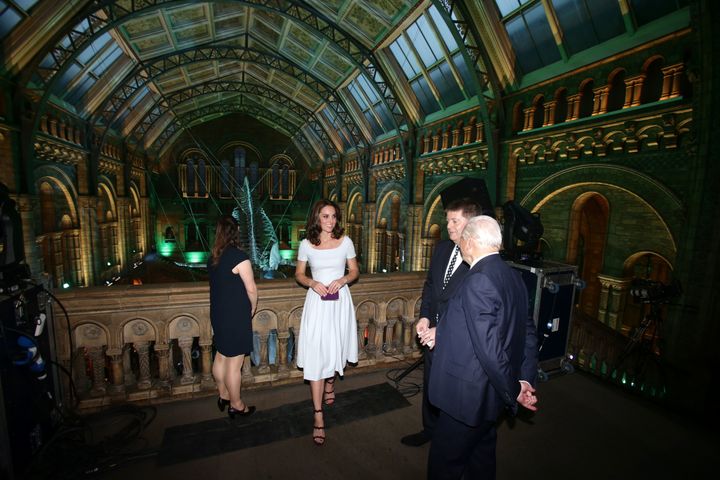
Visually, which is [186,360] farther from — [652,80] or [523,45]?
[523,45]

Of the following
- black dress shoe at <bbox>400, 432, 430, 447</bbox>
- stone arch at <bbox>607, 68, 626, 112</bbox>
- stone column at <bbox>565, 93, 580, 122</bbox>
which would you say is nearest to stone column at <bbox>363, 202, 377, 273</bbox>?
stone column at <bbox>565, 93, 580, 122</bbox>

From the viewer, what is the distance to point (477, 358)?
67.9 inches

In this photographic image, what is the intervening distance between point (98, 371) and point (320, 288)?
7.14 ft

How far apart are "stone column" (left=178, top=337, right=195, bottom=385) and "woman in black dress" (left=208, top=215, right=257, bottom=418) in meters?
0.50

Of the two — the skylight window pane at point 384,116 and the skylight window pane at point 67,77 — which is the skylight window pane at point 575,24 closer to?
the skylight window pane at point 384,116

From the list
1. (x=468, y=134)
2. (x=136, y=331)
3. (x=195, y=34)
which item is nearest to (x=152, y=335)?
(x=136, y=331)

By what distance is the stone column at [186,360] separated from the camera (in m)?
2.91

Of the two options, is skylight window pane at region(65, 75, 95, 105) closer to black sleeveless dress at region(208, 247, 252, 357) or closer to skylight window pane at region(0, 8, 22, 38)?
skylight window pane at region(0, 8, 22, 38)

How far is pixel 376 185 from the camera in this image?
17.5 meters

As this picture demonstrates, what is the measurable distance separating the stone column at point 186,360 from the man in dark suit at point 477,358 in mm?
2245

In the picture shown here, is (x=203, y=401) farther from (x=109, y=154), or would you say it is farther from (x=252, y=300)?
(x=109, y=154)

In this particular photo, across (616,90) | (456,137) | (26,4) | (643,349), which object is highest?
(26,4)

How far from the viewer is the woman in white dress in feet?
8.30

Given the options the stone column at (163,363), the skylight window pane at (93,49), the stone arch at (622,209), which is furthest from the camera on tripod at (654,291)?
the skylight window pane at (93,49)
